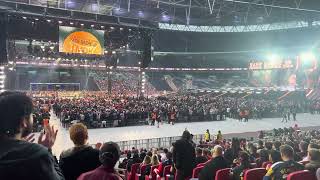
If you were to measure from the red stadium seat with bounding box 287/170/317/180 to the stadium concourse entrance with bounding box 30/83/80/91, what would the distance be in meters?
42.7

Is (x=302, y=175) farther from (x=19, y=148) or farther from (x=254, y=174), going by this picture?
(x=19, y=148)

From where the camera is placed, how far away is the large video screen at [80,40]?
20.0 metres

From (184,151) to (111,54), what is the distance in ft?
69.9

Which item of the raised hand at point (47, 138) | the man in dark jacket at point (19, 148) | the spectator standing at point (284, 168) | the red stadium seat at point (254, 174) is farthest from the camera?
the red stadium seat at point (254, 174)

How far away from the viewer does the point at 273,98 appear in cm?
4178

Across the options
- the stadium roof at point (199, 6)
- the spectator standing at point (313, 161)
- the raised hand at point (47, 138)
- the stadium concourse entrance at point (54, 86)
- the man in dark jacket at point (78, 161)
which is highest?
the stadium roof at point (199, 6)

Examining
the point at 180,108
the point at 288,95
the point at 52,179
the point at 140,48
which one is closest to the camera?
the point at 52,179

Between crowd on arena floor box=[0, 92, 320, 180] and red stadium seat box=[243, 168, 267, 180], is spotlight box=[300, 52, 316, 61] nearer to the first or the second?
crowd on arena floor box=[0, 92, 320, 180]

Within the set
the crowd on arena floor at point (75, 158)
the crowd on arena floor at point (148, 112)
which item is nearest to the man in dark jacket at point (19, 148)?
the crowd on arena floor at point (75, 158)

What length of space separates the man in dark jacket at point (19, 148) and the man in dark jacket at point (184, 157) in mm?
4510

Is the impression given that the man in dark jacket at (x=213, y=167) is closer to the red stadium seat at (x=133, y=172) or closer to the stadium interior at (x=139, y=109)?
the stadium interior at (x=139, y=109)

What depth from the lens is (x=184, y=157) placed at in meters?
6.25

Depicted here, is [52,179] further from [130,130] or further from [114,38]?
[114,38]

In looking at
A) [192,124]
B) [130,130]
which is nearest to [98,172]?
[130,130]
